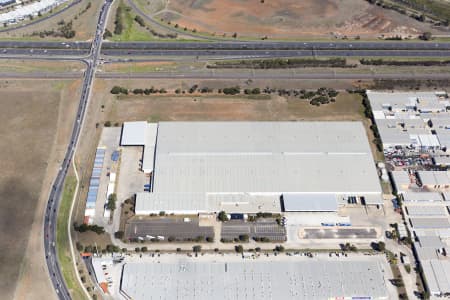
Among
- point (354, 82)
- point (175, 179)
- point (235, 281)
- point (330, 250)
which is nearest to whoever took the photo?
point (235, 281)

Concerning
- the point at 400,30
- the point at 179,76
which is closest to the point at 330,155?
the point at 179,76

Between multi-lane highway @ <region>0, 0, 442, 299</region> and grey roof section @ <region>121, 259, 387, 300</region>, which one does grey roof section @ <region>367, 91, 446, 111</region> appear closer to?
multi-lane highway @ <region>0, 0, 442, 299</region>

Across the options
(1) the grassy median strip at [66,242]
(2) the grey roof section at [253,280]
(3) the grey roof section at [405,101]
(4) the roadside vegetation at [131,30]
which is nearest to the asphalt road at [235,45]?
(4) the roadside vegetation at [131,30]

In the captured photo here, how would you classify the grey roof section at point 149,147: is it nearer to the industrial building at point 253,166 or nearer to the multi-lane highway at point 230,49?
the industrial building at point 253,166

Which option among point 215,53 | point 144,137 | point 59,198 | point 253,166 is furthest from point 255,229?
point 215,53

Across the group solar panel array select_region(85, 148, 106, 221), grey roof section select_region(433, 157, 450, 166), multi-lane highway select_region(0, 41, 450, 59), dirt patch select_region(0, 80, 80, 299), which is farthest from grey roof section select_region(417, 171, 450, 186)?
dirt patch select_region(0, 80, 80, 299)

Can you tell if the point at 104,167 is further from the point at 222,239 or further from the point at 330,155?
the point at 330,155
